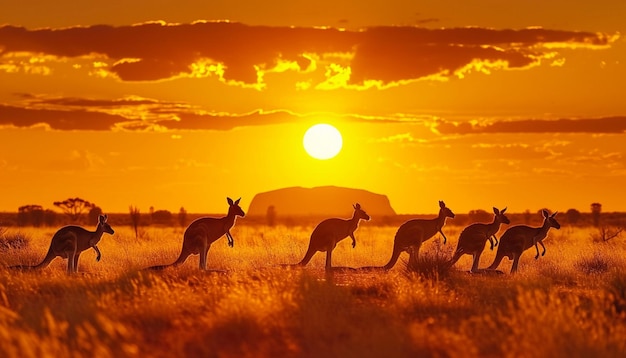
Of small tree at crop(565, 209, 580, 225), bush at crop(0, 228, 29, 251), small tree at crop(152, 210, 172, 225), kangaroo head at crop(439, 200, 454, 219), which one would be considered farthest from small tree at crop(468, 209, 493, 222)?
kangaroo head at crop(439, 200, 454, 219)

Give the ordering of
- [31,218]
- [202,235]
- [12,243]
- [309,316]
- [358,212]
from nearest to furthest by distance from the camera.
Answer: [309,316] < [202,235] < [358,212] < [12,243] < [31,218]

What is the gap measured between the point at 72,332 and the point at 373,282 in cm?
808

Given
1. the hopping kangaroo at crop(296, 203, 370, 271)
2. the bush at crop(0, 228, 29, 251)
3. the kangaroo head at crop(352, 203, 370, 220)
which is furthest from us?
the bush at crop(0, 228, 29, 251)

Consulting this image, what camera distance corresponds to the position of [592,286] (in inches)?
827

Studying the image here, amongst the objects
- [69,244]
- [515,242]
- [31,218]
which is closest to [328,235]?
[515,242]

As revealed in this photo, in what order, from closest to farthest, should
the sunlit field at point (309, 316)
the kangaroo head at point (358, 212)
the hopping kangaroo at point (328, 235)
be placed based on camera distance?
the sunlit field at point (309, 316)
the hopping kangaroo at point (328, 235)
the kangaroo head at point (358, 212)

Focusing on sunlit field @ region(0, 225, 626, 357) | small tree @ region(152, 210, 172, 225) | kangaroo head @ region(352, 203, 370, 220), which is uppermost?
small tree @ region(152, 210, 172, 225)

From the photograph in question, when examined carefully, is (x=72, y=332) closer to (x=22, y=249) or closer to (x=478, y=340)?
(x=478, y=340)

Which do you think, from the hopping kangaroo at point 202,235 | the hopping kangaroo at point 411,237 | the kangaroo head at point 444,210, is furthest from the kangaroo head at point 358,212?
the hopping kangaroo at point 202,235

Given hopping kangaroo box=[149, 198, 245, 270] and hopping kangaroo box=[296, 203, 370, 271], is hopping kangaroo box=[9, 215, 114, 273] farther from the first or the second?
hopping kangaroo box=[296, 203, 370, 271]

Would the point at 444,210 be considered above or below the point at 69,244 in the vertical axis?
above

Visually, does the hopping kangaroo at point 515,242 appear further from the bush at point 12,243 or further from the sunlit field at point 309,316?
the bush at point 12,243

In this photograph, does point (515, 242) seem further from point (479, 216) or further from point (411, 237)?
point (479, 216)

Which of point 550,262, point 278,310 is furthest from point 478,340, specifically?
point 550,262
